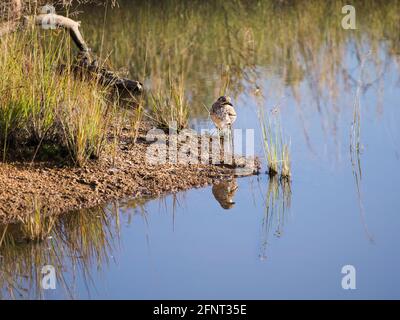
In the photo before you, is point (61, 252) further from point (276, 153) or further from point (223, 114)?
point (223, 114)

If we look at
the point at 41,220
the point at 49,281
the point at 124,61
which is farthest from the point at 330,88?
the point at 49,281

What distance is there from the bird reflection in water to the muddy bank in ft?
0.30

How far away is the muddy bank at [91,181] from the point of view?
669cm

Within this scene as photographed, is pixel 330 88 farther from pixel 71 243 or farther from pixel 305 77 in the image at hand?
pixel 71 243

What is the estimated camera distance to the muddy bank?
22.0 feet

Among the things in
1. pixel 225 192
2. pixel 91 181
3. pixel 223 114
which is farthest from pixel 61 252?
pixel 223 114

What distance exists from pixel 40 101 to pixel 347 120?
3298 mm

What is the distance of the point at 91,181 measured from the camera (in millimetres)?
7078

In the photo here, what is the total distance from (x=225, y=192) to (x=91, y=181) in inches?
43.2


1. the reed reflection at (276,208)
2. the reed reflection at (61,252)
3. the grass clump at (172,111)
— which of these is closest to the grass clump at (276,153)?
the reed reflection at (276,208)

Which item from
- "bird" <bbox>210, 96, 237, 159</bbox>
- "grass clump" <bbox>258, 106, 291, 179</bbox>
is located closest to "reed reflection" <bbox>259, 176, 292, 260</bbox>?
"grass clump" <bbox>258, 106, 291, 179</bbox>

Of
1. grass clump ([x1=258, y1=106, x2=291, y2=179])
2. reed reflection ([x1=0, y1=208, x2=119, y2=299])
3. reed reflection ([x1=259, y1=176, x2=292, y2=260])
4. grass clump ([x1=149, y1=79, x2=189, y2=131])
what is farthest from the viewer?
grass clump ([x1=149, y1=79, x2=189, y2=131])

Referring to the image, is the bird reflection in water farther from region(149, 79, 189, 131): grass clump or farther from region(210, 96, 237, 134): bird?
region(149, 79, 189, 131): grass clump

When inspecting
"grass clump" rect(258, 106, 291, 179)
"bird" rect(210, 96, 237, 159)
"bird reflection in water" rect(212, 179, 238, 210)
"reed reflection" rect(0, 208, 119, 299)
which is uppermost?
"bird" rect(210, 96, 237, 159)
